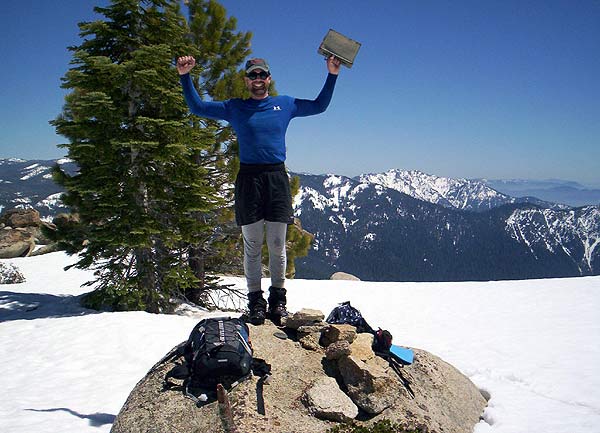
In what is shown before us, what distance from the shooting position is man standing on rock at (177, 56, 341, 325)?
4.61 m

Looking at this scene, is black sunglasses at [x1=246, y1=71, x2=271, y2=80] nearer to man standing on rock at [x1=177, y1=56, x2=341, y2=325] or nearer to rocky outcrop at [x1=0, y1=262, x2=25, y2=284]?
man standing on rock at [x1=177, y1=56, x2=341, y2=325]

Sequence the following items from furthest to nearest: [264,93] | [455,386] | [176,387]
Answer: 1. [455,386]
2. [264,93]
3. [176,387]

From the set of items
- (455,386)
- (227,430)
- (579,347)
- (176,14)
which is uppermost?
(176,14)

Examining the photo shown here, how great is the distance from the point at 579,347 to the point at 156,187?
11796mm

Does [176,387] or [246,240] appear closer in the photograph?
[176,387]

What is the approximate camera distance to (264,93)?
186 inches

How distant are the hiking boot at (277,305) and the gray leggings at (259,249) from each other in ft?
0.45

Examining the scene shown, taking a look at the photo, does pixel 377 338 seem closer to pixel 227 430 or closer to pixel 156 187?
pixel 227 430

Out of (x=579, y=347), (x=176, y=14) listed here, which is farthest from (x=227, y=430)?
(x=176, y=14)

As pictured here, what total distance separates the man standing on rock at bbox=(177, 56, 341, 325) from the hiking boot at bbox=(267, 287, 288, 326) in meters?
0.58

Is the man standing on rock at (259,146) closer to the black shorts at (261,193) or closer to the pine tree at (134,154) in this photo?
the black shorts at (261,193)

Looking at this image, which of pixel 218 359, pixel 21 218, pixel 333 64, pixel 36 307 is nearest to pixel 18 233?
pixel 21 218

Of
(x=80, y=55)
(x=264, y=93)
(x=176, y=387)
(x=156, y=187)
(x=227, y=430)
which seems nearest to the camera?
(x=227, y=430)

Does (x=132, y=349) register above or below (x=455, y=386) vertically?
below
